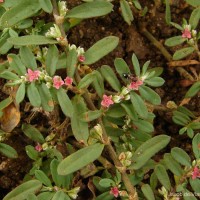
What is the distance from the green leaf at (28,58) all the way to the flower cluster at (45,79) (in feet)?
0.15

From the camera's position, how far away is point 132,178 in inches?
76.7

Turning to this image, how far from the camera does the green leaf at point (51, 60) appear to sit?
1741 mm

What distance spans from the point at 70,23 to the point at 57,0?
192 mm

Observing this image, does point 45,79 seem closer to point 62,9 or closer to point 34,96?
point 34,96

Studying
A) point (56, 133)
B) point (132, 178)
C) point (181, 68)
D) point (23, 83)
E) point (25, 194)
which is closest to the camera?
point (23, 83)

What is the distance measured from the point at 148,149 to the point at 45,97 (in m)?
0.45

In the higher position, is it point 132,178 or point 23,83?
point 23,83

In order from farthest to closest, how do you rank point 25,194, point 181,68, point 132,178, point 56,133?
point 181,68, point 56,133, point 132,178, point 25,194

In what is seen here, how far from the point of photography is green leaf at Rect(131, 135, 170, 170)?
1837 mm

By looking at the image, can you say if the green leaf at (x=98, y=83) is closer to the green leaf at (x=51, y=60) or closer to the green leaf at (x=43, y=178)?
the green leaf at (x=51, y=60)

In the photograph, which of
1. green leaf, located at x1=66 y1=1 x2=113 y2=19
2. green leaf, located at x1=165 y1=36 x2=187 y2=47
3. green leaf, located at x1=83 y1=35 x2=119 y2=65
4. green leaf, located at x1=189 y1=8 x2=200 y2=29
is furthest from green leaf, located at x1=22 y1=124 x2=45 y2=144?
green leaf, located at x1=189 y1=8 x2=200 y2=29

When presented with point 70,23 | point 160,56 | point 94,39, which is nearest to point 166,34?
point 160,56

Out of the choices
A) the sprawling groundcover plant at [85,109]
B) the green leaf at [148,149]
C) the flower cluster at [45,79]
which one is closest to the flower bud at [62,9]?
the sprawling groundcover plant at [85,109]

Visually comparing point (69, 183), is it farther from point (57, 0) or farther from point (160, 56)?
point (160, 56)
